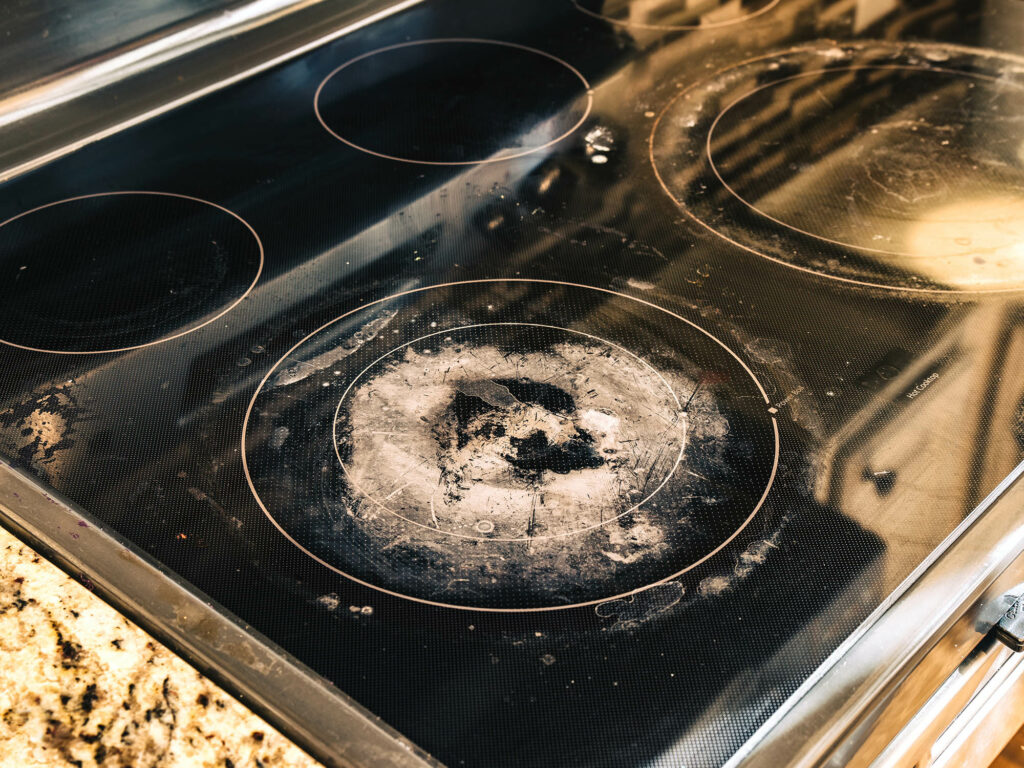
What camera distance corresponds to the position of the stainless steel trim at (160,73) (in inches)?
41.3

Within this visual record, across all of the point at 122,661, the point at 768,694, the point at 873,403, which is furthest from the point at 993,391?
the point at 122,661

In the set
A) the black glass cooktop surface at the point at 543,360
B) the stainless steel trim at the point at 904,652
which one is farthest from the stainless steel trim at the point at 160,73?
the stainless steel trim at the point at 904,652

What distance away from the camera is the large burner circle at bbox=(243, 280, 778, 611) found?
2.04 feet

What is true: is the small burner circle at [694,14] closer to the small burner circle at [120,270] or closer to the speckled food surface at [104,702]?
the small burner circle at [120,270]

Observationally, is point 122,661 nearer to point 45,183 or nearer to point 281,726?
point 281,726

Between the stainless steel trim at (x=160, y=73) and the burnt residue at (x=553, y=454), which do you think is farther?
the stainless steel trim at (x=160, y=73)

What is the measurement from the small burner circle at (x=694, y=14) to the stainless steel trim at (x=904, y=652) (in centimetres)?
83

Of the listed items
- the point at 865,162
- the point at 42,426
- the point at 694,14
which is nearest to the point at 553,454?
the point at 42,426

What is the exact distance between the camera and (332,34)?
1.26 metres

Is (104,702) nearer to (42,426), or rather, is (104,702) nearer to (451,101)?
(42,426)

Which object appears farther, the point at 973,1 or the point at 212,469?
the point at 973,1

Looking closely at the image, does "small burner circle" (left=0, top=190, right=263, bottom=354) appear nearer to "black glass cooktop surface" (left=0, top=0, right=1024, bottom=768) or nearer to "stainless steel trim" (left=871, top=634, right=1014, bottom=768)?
"black glass cooktop surface" (left=0, top=0, right=1024, bottom=768)

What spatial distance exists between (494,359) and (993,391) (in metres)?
0.40

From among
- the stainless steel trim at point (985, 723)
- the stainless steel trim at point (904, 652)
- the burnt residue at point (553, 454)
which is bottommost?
the stainless steel trim at point (985, 723)
